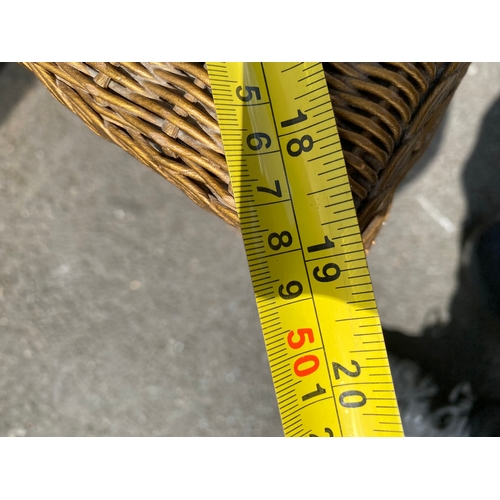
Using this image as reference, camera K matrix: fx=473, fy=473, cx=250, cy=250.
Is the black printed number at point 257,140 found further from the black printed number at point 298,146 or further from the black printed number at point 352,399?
the black printed number at point 352,399

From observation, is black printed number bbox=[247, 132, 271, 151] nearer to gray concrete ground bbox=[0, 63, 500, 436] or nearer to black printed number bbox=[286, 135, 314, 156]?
black printed number bbox=[286, 135, 314, 156]

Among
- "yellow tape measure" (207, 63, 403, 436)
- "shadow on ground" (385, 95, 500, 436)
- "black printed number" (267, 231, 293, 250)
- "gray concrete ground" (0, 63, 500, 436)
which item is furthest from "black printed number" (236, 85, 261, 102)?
"shadow on ground" (385, 95, 500, 436)

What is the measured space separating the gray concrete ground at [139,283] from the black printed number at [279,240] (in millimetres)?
558

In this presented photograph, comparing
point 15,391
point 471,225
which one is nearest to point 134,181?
point 15,391

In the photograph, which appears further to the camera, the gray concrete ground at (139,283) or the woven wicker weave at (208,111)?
the gray concrete ground at (139,283)

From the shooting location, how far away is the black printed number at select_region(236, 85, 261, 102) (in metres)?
0.57

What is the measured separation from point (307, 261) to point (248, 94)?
0.22 metres

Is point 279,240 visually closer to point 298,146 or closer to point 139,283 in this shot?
point 298,146

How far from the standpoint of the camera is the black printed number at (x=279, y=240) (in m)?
0.57

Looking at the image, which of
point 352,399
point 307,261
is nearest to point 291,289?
point 307,261

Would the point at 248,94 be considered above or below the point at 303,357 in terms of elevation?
above

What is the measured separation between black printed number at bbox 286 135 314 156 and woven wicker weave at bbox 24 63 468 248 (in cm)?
4

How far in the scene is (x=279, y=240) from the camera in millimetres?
573

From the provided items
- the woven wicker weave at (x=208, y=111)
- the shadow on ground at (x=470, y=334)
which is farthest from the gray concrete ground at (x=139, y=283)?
the woven wicker weave at (x=208, y=111)
